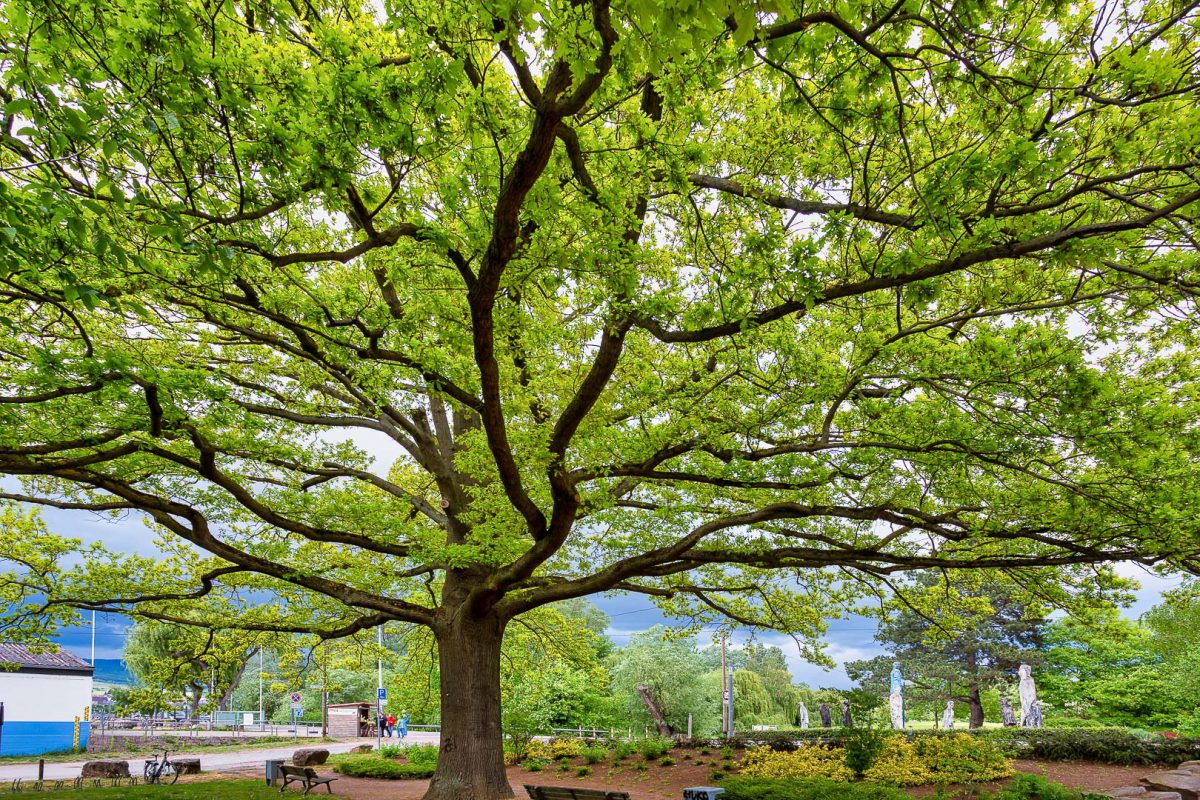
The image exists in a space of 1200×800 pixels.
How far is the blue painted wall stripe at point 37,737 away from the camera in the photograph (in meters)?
25.1

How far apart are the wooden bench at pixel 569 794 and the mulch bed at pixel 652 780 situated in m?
3.41

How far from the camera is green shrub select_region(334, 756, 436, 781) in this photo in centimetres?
1727

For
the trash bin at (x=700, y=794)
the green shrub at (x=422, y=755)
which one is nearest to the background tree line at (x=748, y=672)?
the green shrub at (x=422, y=755)

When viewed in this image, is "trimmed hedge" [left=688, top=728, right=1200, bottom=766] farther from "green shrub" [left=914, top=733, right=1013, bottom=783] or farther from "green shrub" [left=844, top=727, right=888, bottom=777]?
"green shrub" [left=844, top=727, right=888, bottom=777]

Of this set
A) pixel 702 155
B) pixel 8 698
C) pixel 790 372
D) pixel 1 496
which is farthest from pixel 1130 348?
pixel 8 698

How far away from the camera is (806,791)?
1059 centimetres

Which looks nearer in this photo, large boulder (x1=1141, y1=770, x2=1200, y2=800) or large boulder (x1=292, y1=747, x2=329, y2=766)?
large boulder (x1=1141, y1=770, x2=1200, y2=800)

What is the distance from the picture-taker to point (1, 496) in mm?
9422

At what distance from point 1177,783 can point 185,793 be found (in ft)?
56.4

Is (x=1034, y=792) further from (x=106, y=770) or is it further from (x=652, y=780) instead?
(x=106, y=770)

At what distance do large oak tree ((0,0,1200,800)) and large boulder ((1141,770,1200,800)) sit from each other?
371 cm

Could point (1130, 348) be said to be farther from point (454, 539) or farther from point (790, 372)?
point (454, 539)

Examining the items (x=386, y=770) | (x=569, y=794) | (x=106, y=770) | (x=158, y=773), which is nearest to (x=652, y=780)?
(x=569, y=794)

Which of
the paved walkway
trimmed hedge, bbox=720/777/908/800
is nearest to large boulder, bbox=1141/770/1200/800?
trimmed hedge, bbox=720/777/908/800
